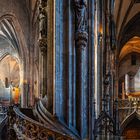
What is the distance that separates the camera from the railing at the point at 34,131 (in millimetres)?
8352

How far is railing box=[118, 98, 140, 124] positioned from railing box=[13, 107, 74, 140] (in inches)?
786

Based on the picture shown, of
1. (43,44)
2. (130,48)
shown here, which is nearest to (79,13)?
(43,44)

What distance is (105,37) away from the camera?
20969mm

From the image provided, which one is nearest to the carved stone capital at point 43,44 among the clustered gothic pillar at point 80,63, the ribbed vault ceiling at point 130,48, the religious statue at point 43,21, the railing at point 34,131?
the religious statue at point 43,21

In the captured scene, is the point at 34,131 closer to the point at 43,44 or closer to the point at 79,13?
the point at 43,44

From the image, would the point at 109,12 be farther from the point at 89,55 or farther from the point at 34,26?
the point at 89,55

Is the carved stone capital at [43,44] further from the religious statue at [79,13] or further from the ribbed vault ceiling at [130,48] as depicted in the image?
the ribbed vault ceiling at [130,48]

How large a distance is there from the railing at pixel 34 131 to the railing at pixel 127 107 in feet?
65.5

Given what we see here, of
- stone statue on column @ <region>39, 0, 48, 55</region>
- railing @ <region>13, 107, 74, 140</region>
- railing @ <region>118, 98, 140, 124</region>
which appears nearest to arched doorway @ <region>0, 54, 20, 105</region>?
railing @ <region>118, 98, 140, 124</region>

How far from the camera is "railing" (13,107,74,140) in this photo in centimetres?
835

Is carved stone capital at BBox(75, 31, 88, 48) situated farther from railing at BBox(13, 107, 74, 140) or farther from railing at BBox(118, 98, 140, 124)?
railing at BBox(118, 98, 140, 124)

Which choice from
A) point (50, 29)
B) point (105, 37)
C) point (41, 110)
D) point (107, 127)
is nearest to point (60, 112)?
point (41, 110)

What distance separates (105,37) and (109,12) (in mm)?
1274

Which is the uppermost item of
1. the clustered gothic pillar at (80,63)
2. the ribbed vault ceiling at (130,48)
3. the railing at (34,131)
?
the ribbed vault ceiling at (130,48)
